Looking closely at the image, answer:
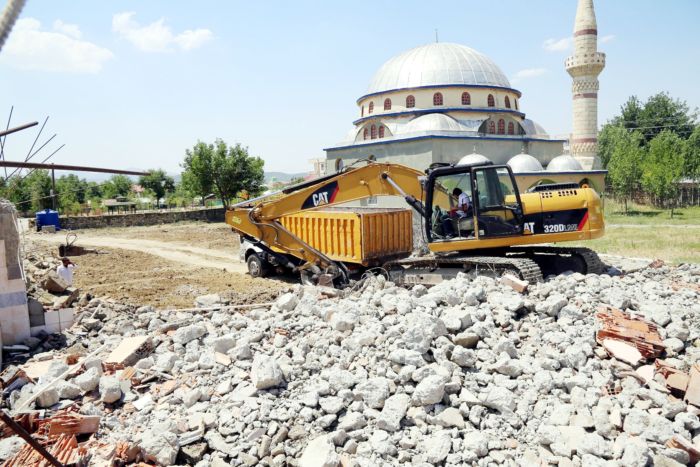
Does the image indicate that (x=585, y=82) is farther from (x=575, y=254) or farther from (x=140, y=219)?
(x=140, y=219)

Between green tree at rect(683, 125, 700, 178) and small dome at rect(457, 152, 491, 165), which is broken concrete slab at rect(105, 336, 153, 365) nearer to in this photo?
small dome at rect(457, 152, 491, 165)

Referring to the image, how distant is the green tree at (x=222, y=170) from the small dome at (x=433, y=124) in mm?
10335

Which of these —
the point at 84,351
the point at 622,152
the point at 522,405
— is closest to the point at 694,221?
the point at 622,152

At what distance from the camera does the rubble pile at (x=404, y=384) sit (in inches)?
187

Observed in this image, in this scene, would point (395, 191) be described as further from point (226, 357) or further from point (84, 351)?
point (84, 351)

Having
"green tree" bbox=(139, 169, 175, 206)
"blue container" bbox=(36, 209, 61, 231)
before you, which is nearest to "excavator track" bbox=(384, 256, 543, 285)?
"blue container" bbox=(36, 209, 61, 231)

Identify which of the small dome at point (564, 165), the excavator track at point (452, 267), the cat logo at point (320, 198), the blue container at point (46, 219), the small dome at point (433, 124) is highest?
the small dome at point (433, 124)

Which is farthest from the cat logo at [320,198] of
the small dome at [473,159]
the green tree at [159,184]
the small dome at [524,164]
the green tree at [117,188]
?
the green tree at [117,188]

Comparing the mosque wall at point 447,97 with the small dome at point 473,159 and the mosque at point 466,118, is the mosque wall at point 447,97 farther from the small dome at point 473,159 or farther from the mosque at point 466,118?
the small dome at point 473,159

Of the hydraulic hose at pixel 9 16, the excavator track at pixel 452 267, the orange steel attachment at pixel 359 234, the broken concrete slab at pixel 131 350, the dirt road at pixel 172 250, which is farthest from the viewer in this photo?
the dirt road at pixel 172 250

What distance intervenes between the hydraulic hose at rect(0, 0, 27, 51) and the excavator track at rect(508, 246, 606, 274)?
965 centimetres

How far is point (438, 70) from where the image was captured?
34969mm

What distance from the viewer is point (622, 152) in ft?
123

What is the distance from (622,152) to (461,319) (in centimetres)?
3679
